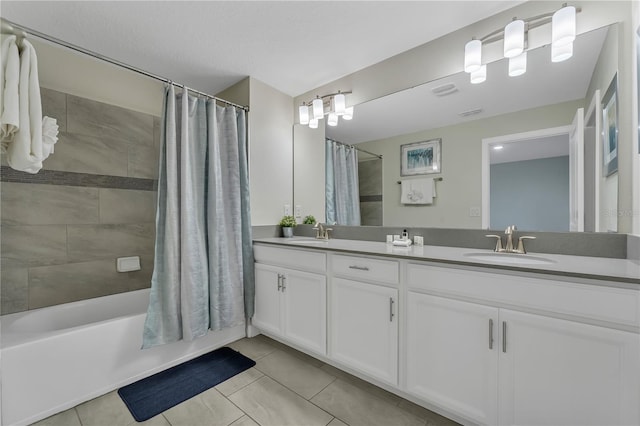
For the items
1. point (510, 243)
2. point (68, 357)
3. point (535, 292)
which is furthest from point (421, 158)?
point (68, 357)

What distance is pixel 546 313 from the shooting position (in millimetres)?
1080

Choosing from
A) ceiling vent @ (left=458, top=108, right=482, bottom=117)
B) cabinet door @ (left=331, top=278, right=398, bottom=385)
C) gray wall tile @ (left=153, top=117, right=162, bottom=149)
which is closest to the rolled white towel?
gray wall tile @ (left=153, top=117, right=162, bottom=149)

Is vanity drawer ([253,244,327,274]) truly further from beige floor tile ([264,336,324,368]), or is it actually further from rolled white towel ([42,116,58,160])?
rolled white towel ([42,116,58,160])

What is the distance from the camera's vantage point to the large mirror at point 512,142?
1.42 metres

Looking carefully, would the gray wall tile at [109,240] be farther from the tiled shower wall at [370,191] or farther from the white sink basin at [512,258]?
the white sink basin at [512,258]

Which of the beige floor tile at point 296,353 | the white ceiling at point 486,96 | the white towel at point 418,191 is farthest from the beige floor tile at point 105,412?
the white ceiling at point 486,96

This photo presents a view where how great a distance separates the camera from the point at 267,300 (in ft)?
7.21

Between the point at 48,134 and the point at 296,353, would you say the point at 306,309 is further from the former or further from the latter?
the point at 48,134

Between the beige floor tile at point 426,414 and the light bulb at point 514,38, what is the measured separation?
207 cm

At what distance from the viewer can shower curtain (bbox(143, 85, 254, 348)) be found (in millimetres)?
1864

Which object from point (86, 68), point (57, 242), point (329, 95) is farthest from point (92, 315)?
point (329, 95)

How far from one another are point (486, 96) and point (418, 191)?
29.2 inches

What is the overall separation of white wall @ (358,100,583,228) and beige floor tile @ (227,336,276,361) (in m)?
1.46

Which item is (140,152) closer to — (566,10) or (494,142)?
(494,142)
